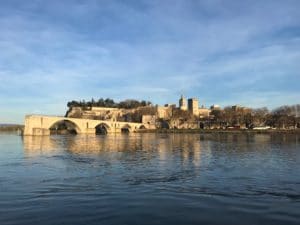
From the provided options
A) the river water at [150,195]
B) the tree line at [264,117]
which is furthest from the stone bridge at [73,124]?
the river water at [150,195]

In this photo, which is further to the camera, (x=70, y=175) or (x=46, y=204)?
(x=70, y=175)

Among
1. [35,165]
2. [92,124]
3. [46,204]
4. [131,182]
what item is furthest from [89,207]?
[92,124]

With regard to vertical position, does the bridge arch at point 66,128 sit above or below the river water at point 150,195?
above

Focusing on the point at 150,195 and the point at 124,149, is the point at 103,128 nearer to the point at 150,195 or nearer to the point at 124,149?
the point at 124,149

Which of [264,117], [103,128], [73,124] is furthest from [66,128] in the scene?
[264,117]

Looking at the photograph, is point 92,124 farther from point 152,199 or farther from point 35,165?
point 152,199

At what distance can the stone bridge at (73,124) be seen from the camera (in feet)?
350

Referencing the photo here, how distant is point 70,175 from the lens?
79.8 ft

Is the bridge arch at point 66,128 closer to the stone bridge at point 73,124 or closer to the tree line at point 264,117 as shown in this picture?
the stone bridge at point 73,124

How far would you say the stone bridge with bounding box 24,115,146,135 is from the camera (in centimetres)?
10675

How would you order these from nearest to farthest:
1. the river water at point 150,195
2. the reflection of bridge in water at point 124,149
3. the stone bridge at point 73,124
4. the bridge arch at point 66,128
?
1. the river water at point 150,195
2. the reflection of bridge in water at point 124,149
3. the stone bridge at point 73,124
4. the bridge arch at point 66,128

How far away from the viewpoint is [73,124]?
427 ft

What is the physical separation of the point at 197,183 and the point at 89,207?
7.71m

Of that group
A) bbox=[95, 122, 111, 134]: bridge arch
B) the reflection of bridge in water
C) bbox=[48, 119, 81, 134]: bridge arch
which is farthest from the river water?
bbox=[95, 122, 111, 134]: bridge arch
